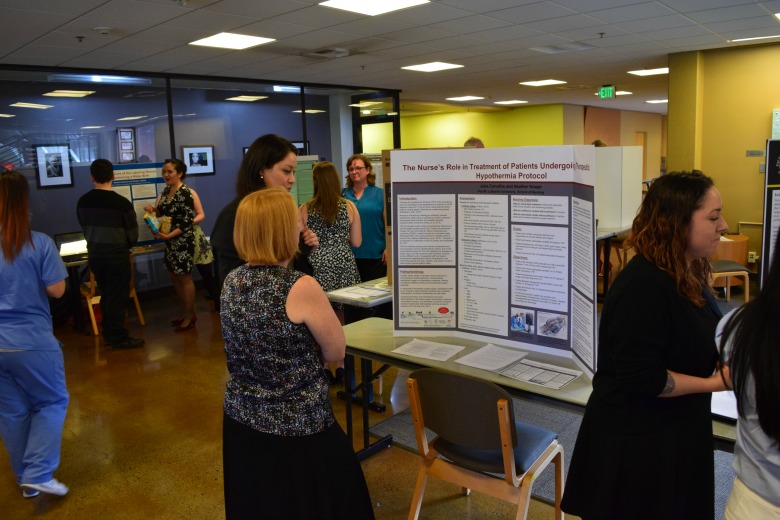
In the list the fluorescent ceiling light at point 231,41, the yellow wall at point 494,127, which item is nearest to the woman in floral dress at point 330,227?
the fluorescent ceiling light at point 231,41

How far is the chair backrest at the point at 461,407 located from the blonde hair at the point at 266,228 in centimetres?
69

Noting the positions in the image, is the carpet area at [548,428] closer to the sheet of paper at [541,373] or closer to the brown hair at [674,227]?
the sheet of paper at [541,373]

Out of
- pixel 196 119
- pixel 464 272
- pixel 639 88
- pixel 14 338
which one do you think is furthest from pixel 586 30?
pixel 639 88

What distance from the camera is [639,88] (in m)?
11.6

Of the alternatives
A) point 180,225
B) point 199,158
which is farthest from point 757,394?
point 199,158

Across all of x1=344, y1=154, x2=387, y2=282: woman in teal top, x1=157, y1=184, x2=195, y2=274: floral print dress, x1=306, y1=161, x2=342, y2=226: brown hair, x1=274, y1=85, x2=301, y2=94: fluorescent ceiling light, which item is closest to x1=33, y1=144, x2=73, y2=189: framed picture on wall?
x1=157, y1=184, x2=195, y2=274: floral print dress

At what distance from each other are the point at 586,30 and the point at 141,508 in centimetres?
550

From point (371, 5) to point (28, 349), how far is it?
3.32m

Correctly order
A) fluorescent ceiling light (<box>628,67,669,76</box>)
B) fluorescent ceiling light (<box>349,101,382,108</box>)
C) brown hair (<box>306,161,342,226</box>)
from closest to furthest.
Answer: brown hair (<box>306,161,342,226</box>), fluorescent ceiling light (<box>628,67,669,76</box>), fluorescent ceiling light (<box>349,101,382,108</box>)

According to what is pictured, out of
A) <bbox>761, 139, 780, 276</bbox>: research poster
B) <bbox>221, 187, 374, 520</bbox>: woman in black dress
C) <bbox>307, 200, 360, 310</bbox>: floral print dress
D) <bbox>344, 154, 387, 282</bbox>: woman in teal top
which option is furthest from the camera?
<bbox>344, 154, 387, 282</bbox>: woman in teal top

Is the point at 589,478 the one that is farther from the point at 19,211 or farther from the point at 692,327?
the point at 19,211

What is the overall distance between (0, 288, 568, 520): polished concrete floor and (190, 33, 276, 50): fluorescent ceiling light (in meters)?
2.75

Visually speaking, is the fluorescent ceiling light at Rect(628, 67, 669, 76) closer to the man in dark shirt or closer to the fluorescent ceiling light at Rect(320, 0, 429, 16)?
the fluorescent ceiling light at Rect(320, 0, 429, 16)

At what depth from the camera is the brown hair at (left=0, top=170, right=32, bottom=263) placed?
276 centimetres
